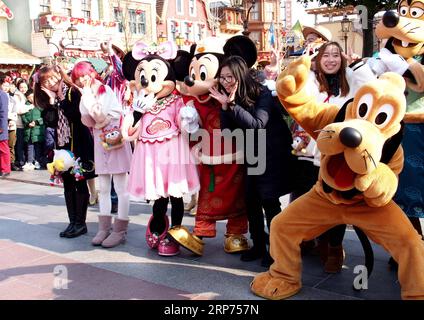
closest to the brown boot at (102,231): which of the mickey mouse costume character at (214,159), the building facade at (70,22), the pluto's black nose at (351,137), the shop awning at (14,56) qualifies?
the mickey mouse costume character at (214,159)

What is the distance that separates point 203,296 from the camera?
3145mm

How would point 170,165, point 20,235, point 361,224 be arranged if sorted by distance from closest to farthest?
point 361,224 < point 170,165 < point 20,235

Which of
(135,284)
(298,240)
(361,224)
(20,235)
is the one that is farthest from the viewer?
(20,235)

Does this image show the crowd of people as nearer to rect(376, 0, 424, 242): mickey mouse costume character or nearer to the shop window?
rect(376, 0, 424, 242): mickey mouse costume character

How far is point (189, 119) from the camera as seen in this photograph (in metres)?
3.63

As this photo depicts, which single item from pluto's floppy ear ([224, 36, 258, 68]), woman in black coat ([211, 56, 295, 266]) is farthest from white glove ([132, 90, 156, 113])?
pluto's floppy ear ([224, 36, 258, 68])

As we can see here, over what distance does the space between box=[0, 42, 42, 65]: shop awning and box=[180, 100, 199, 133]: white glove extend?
637 inches

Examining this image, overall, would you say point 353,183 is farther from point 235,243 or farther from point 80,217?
point 80,217

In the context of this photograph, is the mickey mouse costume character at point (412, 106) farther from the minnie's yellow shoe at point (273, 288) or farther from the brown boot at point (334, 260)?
the minnie's yellow shoe at point (273, 288)

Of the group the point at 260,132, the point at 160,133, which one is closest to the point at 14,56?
the point at 160,133

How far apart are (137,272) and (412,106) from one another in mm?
2207
